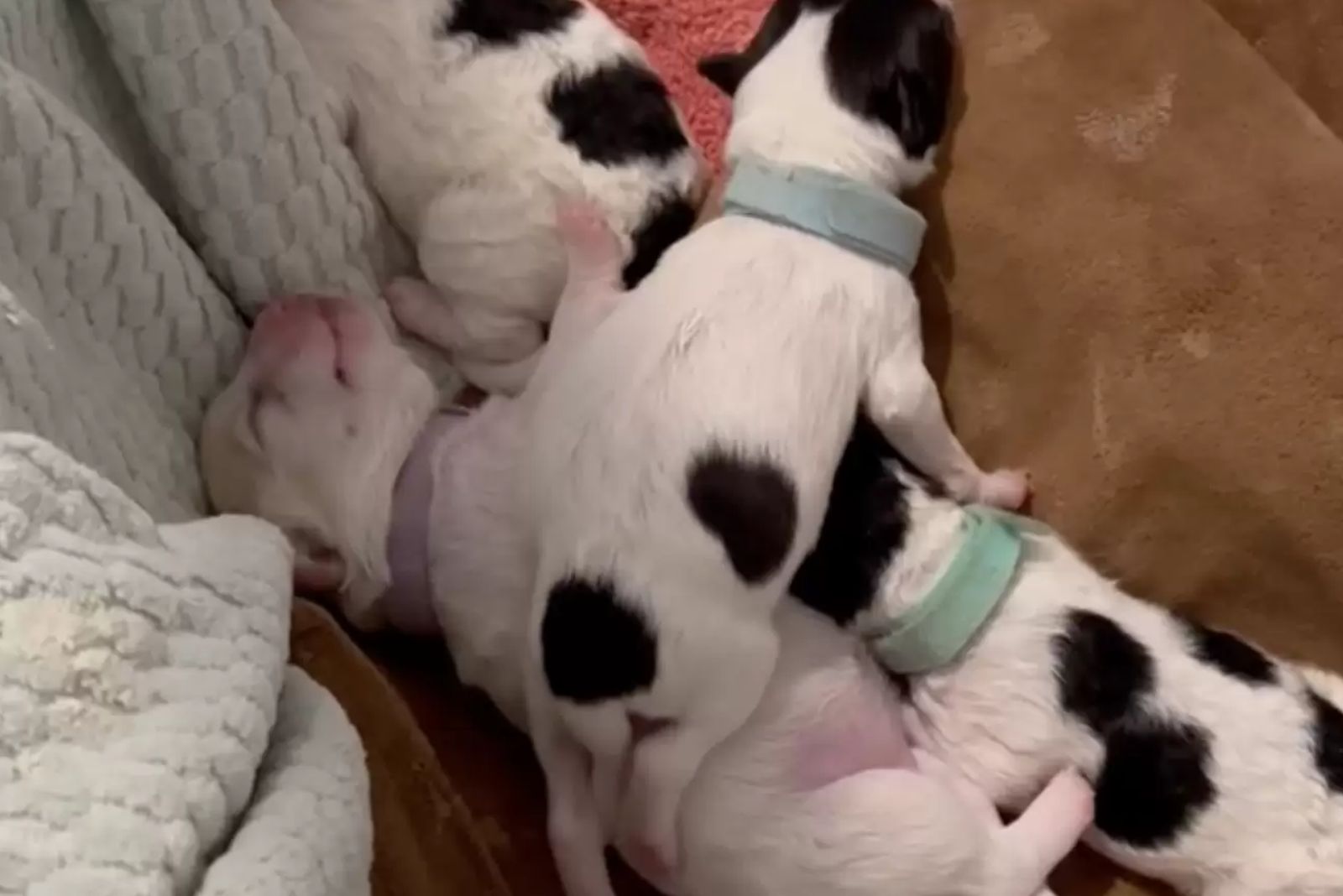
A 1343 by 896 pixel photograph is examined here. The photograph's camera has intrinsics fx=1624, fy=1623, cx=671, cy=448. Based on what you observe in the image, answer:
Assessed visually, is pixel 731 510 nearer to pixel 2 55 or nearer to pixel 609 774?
pixel 609 774

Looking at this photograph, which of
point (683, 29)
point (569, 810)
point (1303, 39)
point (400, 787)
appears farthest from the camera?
point (683, 29)

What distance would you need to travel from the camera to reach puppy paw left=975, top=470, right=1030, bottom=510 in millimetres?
1596

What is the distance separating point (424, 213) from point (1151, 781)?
0.89 meters

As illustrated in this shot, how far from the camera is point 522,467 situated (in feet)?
5.04

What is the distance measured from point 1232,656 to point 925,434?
1.14 ft

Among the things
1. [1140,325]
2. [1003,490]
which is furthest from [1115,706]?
[1140,325]

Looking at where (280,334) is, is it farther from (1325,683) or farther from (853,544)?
(1325,683)

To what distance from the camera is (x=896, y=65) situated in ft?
5.22

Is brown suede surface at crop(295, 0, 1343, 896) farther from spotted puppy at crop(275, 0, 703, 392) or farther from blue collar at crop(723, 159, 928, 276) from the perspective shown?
spotted puppy at crop(275, 0, 703, 392)

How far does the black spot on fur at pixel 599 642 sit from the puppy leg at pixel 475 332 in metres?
0.36

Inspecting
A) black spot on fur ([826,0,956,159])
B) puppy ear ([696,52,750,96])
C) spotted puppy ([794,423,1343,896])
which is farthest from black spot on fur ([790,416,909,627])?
puppy ear ([696,52,750,96])

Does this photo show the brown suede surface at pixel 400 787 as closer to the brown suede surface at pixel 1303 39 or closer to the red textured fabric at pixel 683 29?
the red textured fabric at pixel 683 29

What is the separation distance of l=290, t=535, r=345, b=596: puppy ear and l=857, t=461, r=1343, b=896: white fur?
0.50 m

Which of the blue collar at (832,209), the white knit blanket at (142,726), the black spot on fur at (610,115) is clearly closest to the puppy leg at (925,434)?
the blue collar at (832,209)
